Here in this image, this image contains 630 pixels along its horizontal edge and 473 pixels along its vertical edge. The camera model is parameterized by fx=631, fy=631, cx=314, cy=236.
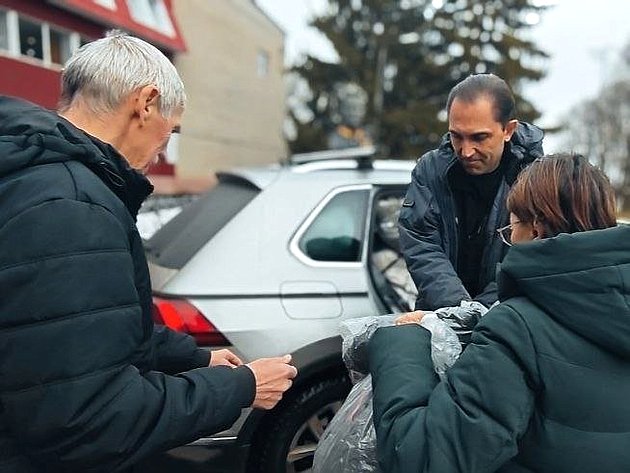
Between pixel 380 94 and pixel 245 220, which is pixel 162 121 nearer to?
pixel 245 220

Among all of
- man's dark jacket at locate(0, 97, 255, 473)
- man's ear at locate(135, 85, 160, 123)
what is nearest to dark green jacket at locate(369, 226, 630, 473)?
man's dark jacket at locate(0, 97, 255, 473)

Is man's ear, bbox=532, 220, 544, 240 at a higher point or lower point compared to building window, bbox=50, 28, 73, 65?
lower

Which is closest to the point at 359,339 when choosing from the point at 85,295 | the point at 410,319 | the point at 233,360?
the point at 410,319

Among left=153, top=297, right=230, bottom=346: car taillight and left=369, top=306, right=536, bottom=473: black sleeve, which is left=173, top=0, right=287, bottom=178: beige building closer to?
left=153, top=297, right=230, bottom=346: car taillight

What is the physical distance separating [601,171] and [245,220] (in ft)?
5.70

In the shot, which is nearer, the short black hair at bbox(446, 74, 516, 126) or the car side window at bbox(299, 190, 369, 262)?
the short black hair at bbox(446, 74, 516, 126)

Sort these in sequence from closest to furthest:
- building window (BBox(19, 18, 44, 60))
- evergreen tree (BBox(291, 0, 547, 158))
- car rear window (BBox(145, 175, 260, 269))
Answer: car rear window (BBox(145, 175, 260, 269)) → building window (BBox(19, 18, 44, 60)) → evergreen tree (BBox(291, 0, 547, 158))

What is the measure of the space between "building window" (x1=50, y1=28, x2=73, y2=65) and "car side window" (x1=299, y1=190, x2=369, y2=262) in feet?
53.4

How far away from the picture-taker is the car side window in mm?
2914

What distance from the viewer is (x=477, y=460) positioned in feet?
4.09

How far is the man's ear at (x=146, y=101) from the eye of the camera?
4.79ft

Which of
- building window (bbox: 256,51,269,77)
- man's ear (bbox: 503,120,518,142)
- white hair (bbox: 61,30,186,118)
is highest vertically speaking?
building window (bbox: 256,51,269,77)

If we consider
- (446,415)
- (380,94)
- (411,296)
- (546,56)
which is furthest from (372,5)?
(446,415)

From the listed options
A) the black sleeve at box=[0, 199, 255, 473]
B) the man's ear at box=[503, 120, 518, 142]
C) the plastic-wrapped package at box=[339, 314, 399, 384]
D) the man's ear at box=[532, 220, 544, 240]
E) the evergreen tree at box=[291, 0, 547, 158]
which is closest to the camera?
the black sleeve at box=[0, 199, 255, 473]
